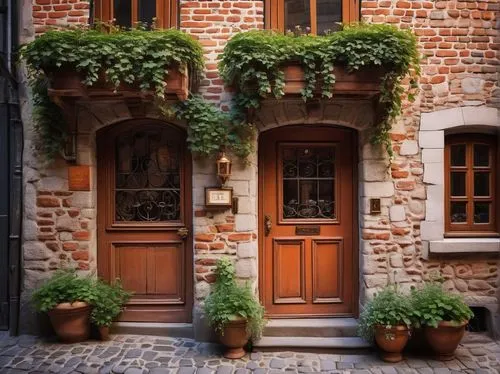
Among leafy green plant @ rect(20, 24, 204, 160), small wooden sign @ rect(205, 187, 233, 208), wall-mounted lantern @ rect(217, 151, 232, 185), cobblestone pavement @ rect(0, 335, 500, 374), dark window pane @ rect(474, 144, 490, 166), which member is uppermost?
leafy green plant @ rect(20, 24, 204, 160)

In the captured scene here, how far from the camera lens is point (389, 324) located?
3.99 m

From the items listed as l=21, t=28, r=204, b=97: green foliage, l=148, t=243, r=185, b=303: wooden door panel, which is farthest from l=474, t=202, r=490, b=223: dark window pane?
l=21, t=28, r=204, b=97: green foliage

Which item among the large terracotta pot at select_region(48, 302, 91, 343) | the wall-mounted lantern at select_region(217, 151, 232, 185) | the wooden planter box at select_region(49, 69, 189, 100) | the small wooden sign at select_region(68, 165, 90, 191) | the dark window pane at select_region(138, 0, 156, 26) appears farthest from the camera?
the dark window pane at select_region(138, 0, 156, 26)

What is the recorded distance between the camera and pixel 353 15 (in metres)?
4.68

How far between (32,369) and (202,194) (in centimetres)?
250

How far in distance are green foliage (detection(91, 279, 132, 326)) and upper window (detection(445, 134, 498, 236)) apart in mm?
4150

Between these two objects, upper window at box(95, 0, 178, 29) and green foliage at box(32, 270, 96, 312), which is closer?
green foliage at box(32, 270, 96, 312)

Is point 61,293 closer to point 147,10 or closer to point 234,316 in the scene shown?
point 234,316

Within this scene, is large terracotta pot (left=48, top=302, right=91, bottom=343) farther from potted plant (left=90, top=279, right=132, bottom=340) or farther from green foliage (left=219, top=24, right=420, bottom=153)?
green foliage (left=219, top=24, right=420, bottom=153)

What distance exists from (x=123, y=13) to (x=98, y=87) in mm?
1316

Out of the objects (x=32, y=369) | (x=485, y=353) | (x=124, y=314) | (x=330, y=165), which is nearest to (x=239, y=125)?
(x=330, y=165)

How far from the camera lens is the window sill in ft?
14.8

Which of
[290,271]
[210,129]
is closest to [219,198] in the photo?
[210,129]

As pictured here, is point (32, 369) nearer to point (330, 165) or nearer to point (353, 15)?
point (330, 165)
